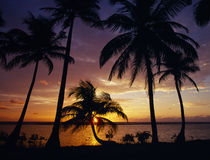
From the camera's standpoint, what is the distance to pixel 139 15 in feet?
30.7

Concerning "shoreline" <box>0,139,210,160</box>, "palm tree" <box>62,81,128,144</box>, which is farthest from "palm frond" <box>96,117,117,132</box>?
"shoreline" <box>0,139,210,160</box>

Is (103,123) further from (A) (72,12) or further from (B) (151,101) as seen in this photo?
(A) (72,12)

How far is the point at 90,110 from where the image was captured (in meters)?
11.6

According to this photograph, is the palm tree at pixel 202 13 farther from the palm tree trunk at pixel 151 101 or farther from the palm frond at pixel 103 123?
the palm frond at pixel 103 123

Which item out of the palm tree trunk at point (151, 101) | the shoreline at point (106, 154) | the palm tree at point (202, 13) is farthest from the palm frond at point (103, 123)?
the palm tree at point (202, 13)

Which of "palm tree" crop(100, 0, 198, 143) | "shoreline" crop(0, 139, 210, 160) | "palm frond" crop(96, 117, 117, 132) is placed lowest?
"shoreline" crop(0, 139, 210, 160)

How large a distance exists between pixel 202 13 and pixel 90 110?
10.6 meters

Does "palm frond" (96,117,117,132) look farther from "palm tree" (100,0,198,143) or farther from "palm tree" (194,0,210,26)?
"palm tree" (194,0,210,26)

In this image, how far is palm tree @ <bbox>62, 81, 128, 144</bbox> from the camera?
11.0 m

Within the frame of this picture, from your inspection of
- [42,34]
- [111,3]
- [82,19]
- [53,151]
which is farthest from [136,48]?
[42,34]

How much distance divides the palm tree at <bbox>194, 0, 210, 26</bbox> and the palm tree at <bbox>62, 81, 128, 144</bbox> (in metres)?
8.60

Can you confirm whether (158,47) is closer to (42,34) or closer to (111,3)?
(111,3)

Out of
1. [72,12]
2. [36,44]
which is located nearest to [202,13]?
[72,12]

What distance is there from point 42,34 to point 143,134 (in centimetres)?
1429
